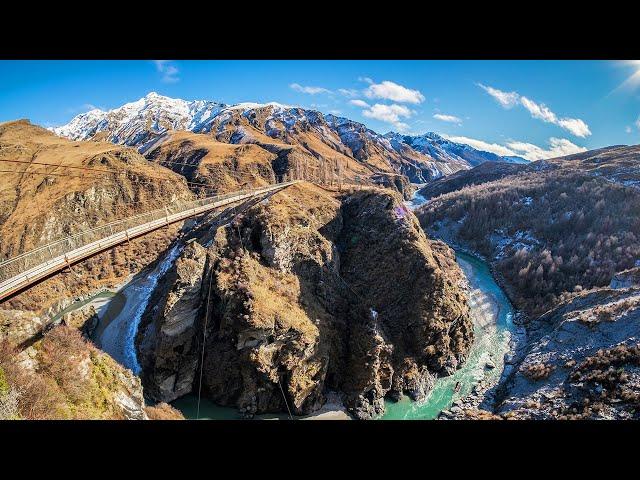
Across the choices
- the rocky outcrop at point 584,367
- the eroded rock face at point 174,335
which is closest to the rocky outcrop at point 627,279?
the rocky outcrop at point 584,367

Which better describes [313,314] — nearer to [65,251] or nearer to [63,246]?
[65,251]

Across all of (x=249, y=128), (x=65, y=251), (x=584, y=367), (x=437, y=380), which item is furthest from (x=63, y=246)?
(x=249, y=128)

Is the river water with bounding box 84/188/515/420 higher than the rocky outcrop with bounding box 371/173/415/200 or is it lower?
lower

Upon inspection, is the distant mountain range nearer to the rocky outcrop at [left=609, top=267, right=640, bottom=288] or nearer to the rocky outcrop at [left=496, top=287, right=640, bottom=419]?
the rocky outcrop at [left=609, top=267, right=640, bottom=288]

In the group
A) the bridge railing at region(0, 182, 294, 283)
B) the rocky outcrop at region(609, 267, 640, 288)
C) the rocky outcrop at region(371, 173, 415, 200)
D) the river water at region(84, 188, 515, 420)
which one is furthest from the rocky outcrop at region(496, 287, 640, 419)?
the rocky outcrop at region(371, 173, 415, 200)
